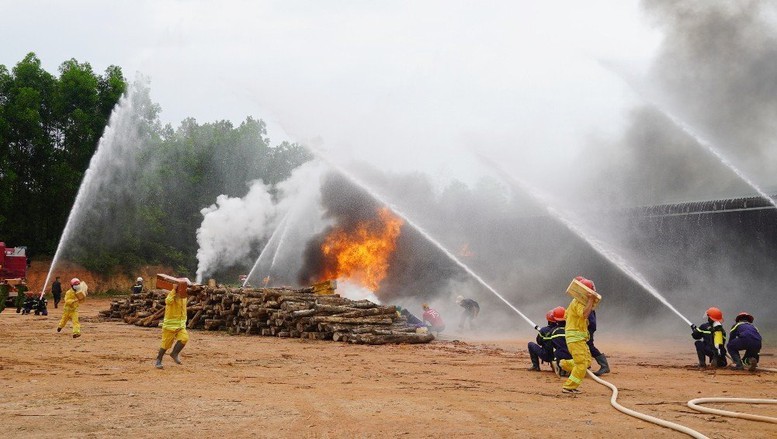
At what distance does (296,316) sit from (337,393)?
1045cm

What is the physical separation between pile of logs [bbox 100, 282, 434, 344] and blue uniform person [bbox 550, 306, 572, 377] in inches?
298

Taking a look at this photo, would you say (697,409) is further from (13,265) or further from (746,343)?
(13,265)

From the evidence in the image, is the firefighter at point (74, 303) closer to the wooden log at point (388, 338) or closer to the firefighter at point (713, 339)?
the wooden log at point (388, 338)

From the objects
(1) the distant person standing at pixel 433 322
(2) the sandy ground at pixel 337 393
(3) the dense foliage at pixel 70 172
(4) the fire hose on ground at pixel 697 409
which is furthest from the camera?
(3) the dense foliage at pixel 70 172

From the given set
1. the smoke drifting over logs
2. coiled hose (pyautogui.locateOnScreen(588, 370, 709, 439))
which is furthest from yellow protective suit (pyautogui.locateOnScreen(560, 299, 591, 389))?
the smoke drifting over logs

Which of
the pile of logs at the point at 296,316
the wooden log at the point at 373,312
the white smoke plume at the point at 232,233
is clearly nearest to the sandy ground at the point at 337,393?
the pile of logs at the point at 296,316

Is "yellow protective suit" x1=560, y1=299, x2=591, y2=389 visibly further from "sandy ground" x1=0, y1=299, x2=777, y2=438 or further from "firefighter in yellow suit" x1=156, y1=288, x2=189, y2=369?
"firefighter in yellow suit" x1=156, y1=288, x2=189, y2=369

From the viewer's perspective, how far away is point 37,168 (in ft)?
157

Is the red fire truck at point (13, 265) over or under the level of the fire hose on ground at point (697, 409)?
over

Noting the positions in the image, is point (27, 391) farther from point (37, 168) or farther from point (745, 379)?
point (37, 168)

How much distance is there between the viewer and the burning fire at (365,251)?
3112cm

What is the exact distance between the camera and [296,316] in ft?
66.4

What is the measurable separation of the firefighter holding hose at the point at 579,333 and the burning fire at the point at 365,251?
68.3ft

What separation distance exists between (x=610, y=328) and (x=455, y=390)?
17.3 m
